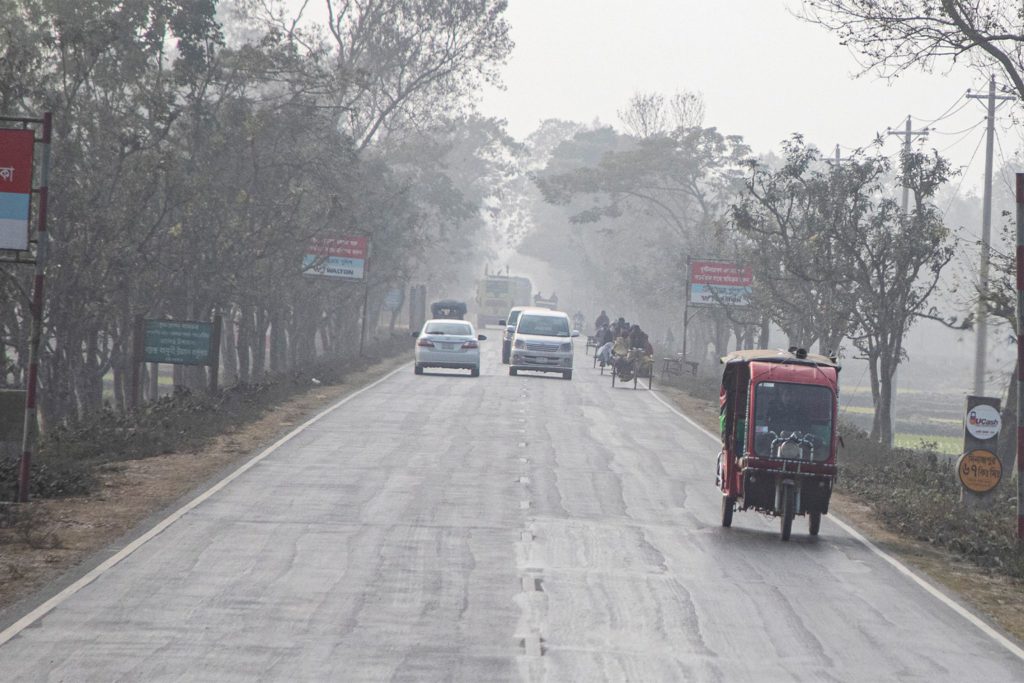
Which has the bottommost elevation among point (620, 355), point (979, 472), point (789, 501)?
point (789, 501)

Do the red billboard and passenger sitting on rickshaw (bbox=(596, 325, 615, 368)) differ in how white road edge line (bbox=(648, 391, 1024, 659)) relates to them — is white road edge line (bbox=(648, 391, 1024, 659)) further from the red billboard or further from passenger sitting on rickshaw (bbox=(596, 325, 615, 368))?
passenger sitting on rickshaw (bbox=(596, 325, 615, 368))

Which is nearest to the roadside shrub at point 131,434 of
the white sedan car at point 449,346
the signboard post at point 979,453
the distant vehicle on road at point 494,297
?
the white sedan car at point 449,346

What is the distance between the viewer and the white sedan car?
1770 inches

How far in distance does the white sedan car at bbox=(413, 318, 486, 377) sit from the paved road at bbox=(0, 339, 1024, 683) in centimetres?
2328

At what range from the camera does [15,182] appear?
614 inches

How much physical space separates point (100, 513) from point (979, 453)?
1076 cm

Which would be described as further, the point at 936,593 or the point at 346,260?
the point at 346,260

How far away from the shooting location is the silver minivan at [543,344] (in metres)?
45.3

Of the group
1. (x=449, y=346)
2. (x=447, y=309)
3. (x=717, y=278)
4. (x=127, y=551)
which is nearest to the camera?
(x=127, y=551)

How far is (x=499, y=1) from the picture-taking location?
190 ft

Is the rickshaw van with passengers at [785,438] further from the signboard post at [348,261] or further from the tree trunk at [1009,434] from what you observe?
the signboard post at [348,261]

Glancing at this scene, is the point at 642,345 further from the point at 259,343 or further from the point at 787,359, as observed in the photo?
the point at 787,359

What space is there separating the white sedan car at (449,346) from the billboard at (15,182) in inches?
1155

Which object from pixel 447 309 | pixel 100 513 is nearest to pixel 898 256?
pixel 100 513
